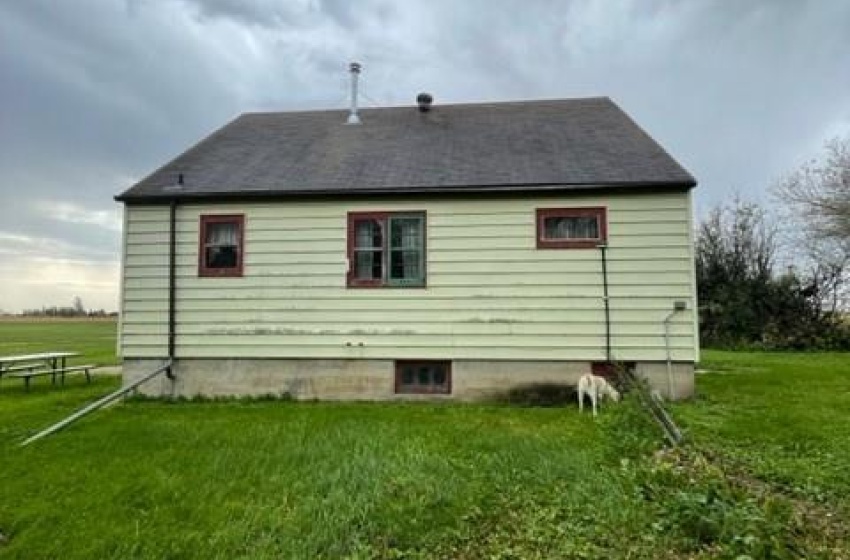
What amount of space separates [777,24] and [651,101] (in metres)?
3.83

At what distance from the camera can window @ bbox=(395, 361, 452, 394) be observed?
9.16m

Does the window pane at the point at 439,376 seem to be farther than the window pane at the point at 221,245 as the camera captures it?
No

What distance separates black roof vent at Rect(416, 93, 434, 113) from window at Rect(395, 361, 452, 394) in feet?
19.7

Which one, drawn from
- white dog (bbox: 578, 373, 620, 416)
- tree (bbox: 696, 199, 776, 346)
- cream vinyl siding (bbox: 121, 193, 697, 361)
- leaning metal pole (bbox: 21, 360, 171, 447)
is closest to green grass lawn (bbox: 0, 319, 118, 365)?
leaning metal pole (bbox: 21, 360, 171, 447)

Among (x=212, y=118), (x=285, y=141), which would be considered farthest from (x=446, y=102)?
(x=212, y=118)

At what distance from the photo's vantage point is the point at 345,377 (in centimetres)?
919

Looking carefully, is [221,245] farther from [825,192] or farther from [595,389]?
[825,192]

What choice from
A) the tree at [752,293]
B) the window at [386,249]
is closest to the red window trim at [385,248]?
the window at [386,249]

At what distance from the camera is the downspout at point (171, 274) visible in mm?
9422

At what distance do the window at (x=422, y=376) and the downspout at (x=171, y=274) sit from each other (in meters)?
3.81

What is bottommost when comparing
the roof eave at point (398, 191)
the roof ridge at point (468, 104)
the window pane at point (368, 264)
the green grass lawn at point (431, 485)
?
the green grass lawn at point (431, 485)

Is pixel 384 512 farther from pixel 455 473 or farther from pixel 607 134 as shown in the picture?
pixel 607 134

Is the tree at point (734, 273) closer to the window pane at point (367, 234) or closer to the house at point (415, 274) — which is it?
the house at point (415, 274)

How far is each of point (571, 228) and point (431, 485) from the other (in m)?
5.53
